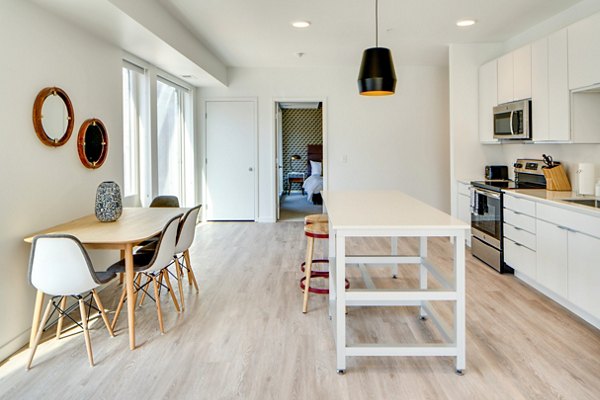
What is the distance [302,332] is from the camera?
3.05m

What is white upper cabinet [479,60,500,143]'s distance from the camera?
5.16 metres

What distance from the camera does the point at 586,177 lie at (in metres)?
3.74

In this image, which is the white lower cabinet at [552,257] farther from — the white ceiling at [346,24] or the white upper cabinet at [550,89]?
the white ceiling at [346,24]

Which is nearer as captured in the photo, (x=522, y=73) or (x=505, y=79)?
(x=522, y=73)

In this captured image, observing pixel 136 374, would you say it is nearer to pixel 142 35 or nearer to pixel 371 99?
pixel 142 35

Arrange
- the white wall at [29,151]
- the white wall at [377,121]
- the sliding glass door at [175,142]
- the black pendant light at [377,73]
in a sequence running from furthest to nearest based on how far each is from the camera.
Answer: the white wall at [377,121] → the sliding glass door at [175,142] → the black pendant light at [377,73] → the white wall at [29,151]

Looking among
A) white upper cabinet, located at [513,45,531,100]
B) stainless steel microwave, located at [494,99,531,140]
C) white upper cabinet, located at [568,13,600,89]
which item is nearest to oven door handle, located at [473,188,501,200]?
stainless steel microwave, located at [494,99,531,140]

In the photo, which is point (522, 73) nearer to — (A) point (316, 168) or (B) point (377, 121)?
(B) point (377, 121)

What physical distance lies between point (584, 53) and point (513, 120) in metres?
1.16

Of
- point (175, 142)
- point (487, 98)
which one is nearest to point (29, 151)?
point (175, 142)

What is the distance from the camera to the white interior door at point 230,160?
7.47 metres

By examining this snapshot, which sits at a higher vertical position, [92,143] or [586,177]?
[92,143]

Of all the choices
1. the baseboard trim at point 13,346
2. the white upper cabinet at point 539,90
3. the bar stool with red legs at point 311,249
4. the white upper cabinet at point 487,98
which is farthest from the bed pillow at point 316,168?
the baseboard trim at point 13,346

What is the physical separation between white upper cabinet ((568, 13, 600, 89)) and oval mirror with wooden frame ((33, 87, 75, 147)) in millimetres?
3978
